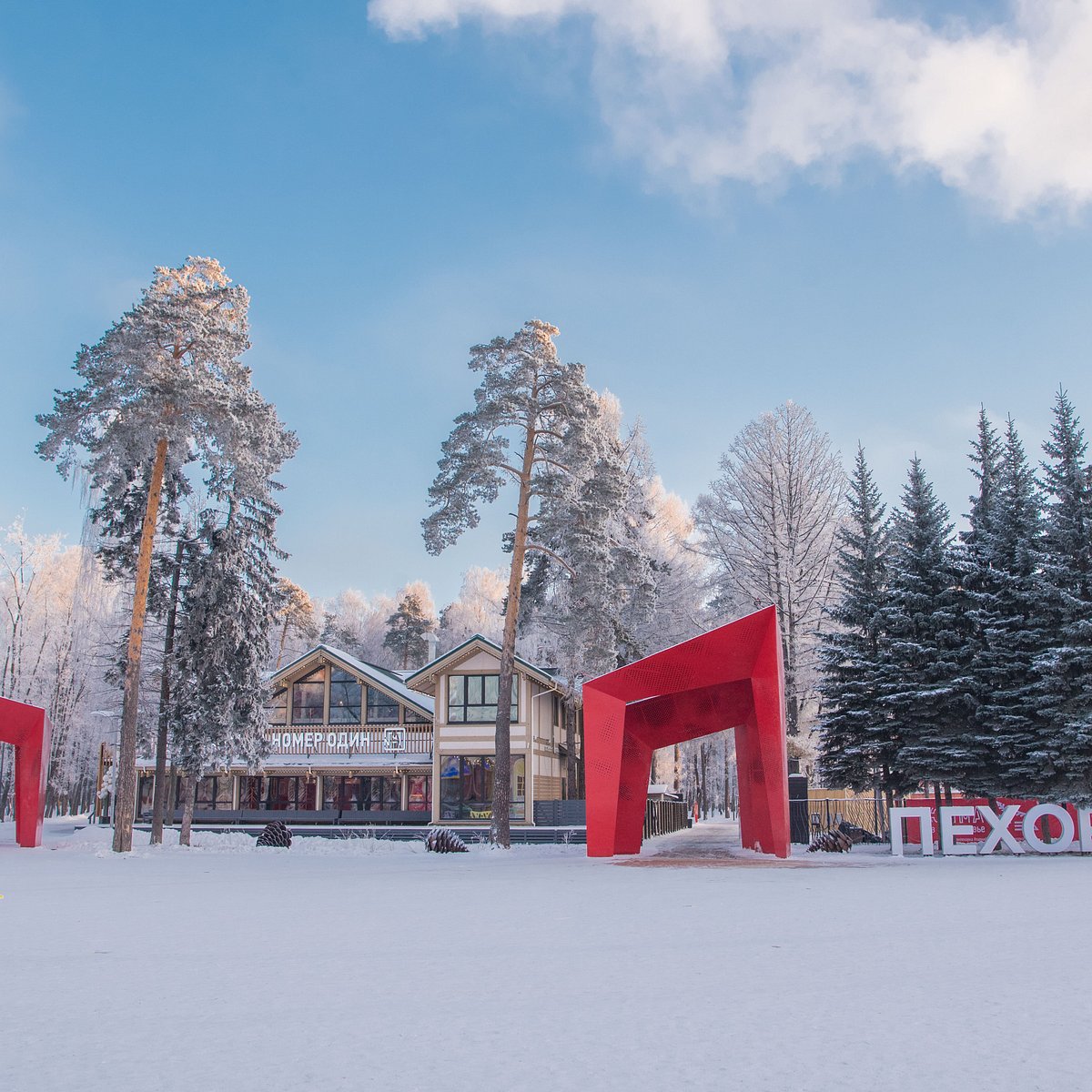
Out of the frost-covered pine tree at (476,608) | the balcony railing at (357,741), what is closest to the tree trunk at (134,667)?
the balcony railing at (357,741)

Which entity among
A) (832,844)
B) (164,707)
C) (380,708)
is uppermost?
(380,708)

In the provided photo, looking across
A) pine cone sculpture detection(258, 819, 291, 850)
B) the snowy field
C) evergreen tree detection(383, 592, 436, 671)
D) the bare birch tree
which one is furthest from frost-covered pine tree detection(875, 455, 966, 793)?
evergreen tree detection(383, 592, 436, 671)

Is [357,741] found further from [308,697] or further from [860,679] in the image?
[860,679]

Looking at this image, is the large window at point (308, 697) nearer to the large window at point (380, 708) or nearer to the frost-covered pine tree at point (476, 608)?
the large window at point (380, 708)

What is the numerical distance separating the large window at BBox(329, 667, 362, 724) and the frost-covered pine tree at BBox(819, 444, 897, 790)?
60.6 ft

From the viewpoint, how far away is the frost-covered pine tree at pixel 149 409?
67.6 feet

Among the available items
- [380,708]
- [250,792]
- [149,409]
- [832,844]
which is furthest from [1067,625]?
[250,792]

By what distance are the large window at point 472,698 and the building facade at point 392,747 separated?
0.11ft

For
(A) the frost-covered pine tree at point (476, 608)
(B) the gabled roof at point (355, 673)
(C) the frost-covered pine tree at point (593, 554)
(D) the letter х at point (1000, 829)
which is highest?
(A) the frost-covered pine tree at point (476, 608)

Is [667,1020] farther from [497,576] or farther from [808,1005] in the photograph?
[497,576]

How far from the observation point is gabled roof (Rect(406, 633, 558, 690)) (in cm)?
3334

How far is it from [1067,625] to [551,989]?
19.6 meters

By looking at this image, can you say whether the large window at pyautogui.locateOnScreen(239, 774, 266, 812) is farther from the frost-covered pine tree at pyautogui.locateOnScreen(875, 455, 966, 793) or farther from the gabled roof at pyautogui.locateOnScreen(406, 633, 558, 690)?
the frost-covered pine tree at pyautogui.locateOnScreen(875, 455, 966, 793)

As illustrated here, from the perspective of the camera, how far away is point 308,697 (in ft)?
120
